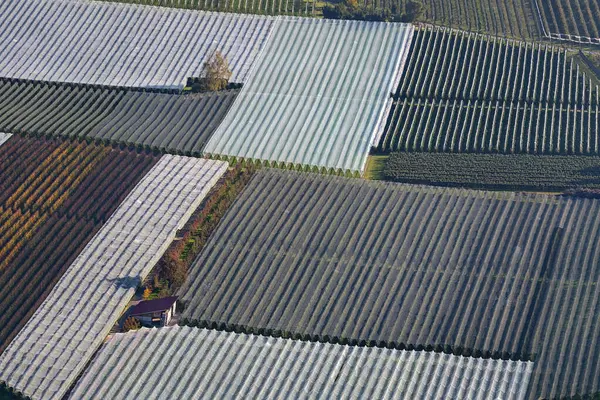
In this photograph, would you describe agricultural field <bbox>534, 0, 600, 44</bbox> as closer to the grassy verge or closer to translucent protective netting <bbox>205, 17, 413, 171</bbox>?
translucent protective netting <bbox>205, 17, 413, 171</bbox>

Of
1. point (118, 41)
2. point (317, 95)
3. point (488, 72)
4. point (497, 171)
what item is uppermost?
point (488, 72)

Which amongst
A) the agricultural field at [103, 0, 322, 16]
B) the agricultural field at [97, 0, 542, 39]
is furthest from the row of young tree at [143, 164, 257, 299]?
the agricultural field at [97, 0, 542, 39]

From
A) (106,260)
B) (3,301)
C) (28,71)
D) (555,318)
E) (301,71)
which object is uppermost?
(301,71)

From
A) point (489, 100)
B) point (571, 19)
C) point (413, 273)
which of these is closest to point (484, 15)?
point (571, 19)

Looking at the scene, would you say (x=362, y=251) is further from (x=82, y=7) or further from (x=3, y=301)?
(x=82, y=7)

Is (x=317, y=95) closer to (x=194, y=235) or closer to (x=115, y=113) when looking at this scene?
(x=115, y=113)

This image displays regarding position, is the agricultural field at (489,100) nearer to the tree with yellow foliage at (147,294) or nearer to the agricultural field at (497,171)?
the agricultural field at (497,171)

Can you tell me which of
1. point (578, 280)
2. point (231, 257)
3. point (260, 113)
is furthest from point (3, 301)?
point (578, 280)
